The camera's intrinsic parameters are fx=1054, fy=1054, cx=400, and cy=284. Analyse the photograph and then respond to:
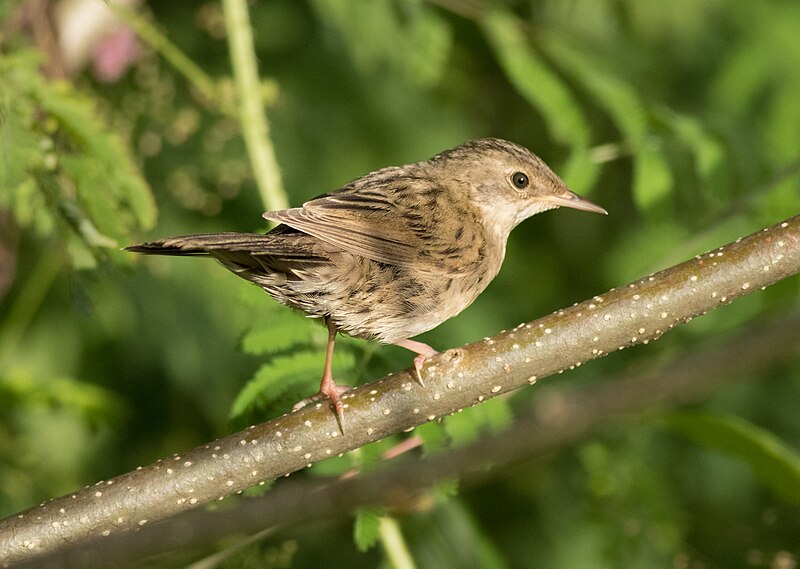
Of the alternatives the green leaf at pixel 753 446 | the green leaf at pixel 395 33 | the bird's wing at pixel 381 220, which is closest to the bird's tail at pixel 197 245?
the bird's wing at pixel 381 220

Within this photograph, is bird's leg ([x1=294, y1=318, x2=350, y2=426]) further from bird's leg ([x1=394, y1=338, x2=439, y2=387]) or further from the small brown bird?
bird's leg ([x1=394, y1=338, x2=439, y2=387])

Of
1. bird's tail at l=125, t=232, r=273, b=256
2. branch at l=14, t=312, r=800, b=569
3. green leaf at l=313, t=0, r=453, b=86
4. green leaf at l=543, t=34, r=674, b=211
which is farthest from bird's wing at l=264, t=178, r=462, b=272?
branch at l=14, t=312, r=800, b=569

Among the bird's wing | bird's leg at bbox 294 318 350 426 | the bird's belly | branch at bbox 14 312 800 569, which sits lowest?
branch at bbox 14 312 800 569

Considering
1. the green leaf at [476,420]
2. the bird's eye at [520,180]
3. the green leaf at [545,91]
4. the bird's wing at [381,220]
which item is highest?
the green leaf at [545,91]

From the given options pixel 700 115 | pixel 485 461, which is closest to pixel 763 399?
pixel 700 115

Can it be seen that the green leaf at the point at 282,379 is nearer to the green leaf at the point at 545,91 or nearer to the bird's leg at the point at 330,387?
the bird's leg at the point at 330,387

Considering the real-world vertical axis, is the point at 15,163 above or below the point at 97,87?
below

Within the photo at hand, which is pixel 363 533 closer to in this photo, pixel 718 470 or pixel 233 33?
pixel 233 33
